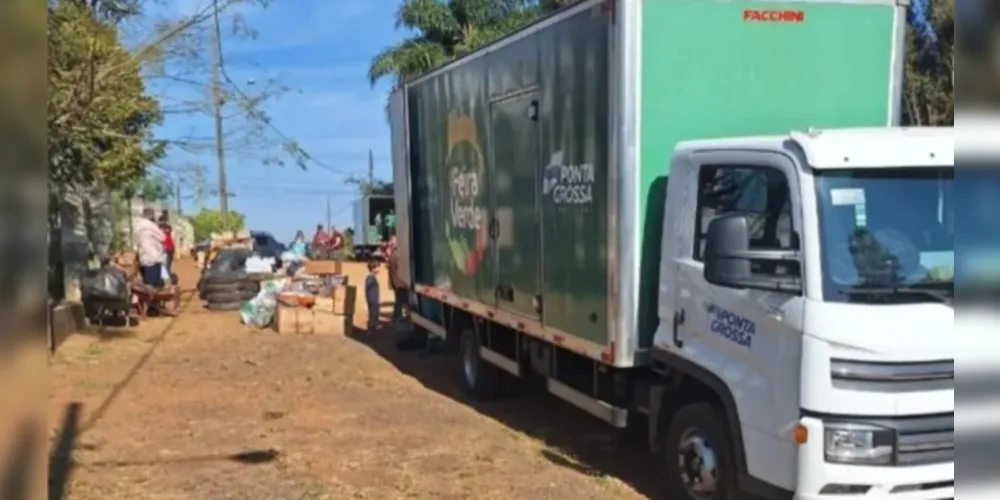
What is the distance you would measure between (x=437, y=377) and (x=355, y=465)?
4272 millimetres

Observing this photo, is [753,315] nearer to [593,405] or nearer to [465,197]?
[593,405]

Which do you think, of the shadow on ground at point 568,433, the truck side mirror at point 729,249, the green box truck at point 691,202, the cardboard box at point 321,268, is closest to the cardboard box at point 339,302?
the shadow on ground at point 568,433

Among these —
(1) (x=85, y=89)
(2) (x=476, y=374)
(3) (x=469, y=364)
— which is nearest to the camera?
(1) (x=85, y=89)

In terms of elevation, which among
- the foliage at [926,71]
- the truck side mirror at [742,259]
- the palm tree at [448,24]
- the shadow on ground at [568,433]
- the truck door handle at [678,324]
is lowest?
the shadow on ground at [568,433]

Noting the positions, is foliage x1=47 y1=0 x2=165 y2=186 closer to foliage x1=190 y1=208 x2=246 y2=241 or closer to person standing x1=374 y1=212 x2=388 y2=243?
person standing x1=374 y1=212 x2=388 y2=243

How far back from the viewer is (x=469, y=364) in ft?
34.2

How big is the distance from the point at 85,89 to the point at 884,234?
6570mm

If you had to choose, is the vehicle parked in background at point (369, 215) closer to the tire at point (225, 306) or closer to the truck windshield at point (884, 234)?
the tire at point (225, 306)

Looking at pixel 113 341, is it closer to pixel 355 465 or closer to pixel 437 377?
pixel 437 377

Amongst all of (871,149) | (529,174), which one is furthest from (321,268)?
(871,149)

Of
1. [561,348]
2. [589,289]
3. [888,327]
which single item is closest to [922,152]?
[888,327]

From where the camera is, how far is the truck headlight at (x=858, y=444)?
15.4ft

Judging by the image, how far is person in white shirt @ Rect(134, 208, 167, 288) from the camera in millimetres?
17869

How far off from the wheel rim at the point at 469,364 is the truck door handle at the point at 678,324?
14.6 feet
